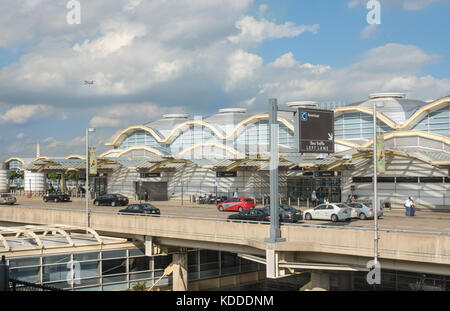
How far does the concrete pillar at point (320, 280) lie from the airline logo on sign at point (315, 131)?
19.7 ft

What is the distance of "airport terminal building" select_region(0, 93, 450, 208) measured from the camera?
4431 centimetres

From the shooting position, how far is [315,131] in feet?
82.1

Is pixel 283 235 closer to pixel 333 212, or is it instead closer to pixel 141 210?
pixel 333 212

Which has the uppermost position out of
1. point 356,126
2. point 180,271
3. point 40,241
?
point 356,126

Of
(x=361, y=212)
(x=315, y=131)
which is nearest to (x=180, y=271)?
(x=361, y=212)

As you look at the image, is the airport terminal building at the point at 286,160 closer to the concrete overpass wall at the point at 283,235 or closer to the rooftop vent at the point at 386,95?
the rooftop vent at the point at 386,95

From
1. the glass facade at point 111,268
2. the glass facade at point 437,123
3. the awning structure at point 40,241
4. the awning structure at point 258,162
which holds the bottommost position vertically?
the glass facade at point 111,268

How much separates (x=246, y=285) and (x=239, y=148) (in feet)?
91.6

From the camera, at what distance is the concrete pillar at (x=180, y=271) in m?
33.1

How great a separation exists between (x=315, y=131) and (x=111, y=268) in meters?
14.1

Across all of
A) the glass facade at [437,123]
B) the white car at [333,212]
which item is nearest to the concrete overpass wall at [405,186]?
the glass facade at [437,123]

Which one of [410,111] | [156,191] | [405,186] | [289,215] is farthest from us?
[156,191]

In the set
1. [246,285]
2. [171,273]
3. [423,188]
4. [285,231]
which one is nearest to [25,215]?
[171,273]

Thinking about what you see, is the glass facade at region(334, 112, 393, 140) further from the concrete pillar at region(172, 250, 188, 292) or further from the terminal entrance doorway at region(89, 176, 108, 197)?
the terminal entrance doorway at region(89, 176, 108, 197)
